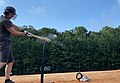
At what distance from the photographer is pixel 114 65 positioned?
71812 millimetres

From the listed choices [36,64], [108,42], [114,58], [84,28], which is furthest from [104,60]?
[84,28]

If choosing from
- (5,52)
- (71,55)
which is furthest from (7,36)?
(71,55)

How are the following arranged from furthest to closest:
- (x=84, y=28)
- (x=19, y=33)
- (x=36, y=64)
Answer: (x=84, y=28)
(x=36, y=64)
(x=19, y=33)

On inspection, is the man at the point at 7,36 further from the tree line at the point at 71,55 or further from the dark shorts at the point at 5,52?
the tree line at the point at 71,55

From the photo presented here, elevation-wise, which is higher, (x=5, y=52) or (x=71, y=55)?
(x=71, y=55)

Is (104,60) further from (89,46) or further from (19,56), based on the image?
(19,56)

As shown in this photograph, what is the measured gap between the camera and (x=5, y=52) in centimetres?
597

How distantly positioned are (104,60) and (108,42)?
7475 millimetres

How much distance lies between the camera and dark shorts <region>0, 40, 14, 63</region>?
19.4 ft

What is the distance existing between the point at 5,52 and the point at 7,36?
0.34 meters

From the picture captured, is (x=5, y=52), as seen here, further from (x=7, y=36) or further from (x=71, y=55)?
(x=71, y=55)

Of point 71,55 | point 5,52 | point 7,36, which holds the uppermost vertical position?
point 71,55

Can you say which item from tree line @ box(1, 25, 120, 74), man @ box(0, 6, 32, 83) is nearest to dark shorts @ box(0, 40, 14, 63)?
man @ box(0, 6, 32, 83)

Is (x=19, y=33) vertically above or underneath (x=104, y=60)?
underneath
